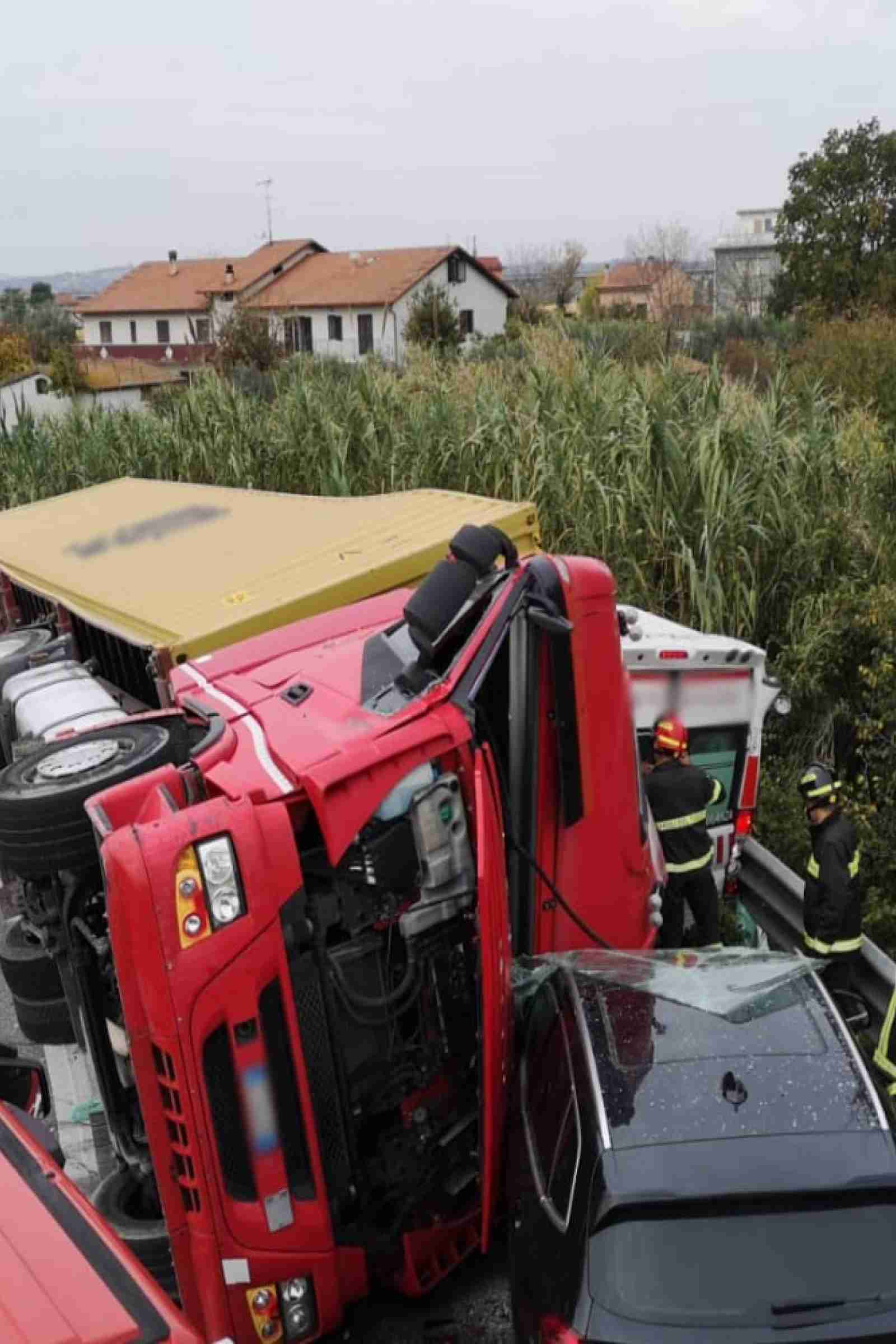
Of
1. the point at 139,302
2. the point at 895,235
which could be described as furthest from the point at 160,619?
the point at 139,302

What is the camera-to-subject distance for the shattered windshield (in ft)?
11.5

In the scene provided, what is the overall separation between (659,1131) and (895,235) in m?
41.0

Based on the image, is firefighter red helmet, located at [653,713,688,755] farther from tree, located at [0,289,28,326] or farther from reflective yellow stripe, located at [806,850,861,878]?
tree, located at [0,289,28,326]

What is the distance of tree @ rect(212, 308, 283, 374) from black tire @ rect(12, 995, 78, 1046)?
915 inches

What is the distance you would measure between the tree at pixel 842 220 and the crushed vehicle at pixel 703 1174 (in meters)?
36.7

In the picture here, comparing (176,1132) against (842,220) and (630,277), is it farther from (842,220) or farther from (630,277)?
(630,277)

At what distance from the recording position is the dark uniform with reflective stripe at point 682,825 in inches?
222

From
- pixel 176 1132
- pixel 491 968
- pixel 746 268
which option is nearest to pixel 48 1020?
pixel 176 1132

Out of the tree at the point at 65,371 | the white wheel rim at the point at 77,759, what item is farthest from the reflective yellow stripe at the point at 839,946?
the tree at the point at 65,371

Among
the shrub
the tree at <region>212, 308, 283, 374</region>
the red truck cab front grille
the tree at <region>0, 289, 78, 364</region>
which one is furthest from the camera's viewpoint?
the tree at <region>0, 289, 78, 364</region>

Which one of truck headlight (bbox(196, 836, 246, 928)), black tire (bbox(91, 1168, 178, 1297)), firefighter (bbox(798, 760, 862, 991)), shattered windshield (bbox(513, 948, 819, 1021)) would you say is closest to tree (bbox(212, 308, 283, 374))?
firefighter (bbox(798, 760, 862, 991))

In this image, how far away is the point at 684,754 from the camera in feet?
18.9

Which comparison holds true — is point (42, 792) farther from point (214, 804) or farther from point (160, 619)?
point (160, 619)

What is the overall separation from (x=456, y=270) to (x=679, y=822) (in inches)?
1899
